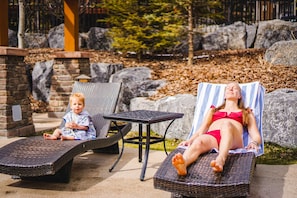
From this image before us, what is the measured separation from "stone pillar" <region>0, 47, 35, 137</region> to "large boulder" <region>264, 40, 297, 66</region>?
5789 mm

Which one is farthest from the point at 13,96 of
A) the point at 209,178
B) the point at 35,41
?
the point at 35,41

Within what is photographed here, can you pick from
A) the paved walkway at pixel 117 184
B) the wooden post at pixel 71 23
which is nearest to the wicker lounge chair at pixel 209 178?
the paved walkway at pixel 117 184

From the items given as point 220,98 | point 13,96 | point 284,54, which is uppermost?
point 284,54

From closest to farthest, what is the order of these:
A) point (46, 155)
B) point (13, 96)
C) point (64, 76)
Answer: point (46, 155) → point (13, 96) → point (64, 76)

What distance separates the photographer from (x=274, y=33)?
1281cm

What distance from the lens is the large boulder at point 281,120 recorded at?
641 cm

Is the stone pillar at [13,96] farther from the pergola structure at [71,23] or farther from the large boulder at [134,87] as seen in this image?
the pergola structure at [71,23]

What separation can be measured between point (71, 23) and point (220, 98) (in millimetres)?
6218

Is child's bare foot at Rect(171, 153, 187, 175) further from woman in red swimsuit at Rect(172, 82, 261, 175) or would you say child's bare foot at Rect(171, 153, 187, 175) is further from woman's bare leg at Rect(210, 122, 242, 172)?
woman's bare leg at Rect(210, 122, 242, 172)

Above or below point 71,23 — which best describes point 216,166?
below

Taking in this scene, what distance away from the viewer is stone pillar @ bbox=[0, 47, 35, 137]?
7.34 meters

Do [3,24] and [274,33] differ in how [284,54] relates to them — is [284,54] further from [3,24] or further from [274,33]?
[3,24]

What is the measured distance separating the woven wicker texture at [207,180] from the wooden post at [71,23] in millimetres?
7337

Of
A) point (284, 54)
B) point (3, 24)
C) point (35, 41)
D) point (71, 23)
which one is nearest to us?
point (3, 24)
